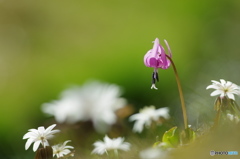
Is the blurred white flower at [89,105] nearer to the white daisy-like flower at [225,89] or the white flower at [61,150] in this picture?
the white flower at [61,150]

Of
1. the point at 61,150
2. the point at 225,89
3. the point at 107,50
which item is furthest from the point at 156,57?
the point at 107,50

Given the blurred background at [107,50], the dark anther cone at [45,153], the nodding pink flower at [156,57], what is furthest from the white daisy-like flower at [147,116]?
the dark anther cone at [45,153]

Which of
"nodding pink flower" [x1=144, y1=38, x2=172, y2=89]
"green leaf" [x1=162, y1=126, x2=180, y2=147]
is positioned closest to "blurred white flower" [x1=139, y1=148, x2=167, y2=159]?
"green leaf" [x1=162, y1=126, x2=180, y2=147]

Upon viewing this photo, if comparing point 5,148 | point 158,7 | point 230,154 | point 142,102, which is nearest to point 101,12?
point 158,7

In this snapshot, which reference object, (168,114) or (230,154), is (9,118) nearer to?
(168,114)

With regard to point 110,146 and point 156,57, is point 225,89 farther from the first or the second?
point 110,146

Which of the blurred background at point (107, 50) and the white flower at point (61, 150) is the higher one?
the blurred background at point (107, 50)

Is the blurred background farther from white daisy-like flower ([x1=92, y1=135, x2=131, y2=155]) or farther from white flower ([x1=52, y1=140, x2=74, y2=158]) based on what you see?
white flower ([x1=52, y1=140, x2=74, y2=158])
